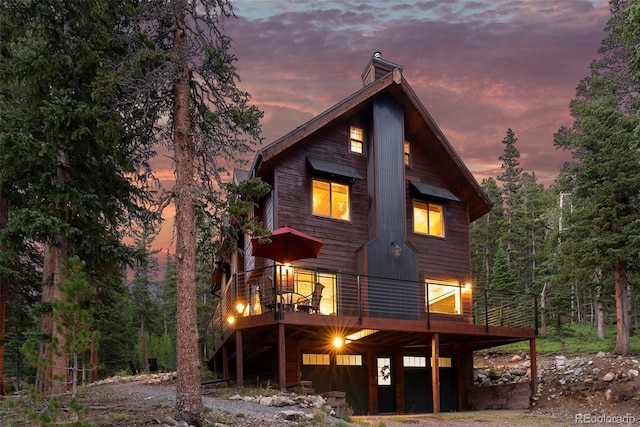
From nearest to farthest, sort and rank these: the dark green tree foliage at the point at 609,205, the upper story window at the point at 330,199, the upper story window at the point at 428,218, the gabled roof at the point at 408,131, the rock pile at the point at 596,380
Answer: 1. the gabled roof at the point at 408,131
2. the rock pile at the point at 596,380
3. the upper story window at the point at 330,199
4. the upper story window at the point at 428,218
5. the dark green tree foliage at the point at 609,205

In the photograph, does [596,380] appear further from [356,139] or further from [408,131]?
[356,139]

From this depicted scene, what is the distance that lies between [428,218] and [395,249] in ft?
7.87

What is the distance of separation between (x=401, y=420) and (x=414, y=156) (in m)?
8.96

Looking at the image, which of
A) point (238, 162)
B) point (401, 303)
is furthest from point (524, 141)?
point (238, 162)

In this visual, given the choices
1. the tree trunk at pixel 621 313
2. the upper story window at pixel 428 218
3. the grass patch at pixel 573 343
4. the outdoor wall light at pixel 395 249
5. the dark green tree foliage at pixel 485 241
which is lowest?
the grass patch at pixel 573 343

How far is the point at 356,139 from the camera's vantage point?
61.3 feet

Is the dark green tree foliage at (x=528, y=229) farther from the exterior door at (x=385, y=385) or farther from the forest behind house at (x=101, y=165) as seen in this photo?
the exterior door at (x=385, y=385)

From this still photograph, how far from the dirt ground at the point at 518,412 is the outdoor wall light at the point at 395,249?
4636 millimetres

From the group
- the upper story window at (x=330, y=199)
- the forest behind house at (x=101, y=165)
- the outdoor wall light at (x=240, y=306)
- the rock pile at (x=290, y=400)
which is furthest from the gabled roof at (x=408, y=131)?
the rock pile at (x=290, y=400)

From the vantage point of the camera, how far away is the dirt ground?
399 inches

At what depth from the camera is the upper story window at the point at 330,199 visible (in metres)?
17.3

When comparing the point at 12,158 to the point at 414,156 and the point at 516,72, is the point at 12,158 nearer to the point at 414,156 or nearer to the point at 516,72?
the point at 414,156

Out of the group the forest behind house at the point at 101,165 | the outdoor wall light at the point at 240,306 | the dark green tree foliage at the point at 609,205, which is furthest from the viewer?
the dark green tree foliage at the point at 609,205

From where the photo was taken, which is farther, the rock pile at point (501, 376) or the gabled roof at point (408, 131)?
the rock pile at point (501, 376)
